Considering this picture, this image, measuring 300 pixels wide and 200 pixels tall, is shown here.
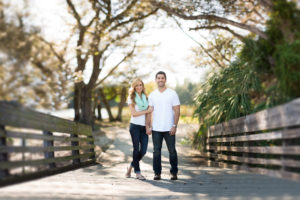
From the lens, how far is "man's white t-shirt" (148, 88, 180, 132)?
21.2 ft

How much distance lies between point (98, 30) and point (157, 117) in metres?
9.45

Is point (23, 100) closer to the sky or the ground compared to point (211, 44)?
closer to the ground

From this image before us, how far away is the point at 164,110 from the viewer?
647cm

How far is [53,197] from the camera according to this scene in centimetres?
429

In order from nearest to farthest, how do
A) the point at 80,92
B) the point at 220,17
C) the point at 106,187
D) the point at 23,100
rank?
the point at 23,100 < the point at 106,187 < the point at 220,17 < the point at 80,92

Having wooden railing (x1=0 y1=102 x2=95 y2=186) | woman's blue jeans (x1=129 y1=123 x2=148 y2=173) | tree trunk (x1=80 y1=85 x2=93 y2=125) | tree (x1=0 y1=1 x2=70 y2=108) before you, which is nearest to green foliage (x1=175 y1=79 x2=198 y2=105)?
woman's blue jeans (x1=129 y1=123 x2=148 y2=173)

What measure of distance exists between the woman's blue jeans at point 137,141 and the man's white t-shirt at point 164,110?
47 centimetres

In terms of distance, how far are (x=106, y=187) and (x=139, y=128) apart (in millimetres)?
1658

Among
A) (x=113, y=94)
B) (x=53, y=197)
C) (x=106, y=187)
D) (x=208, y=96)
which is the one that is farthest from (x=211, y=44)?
(x=113, y=94)

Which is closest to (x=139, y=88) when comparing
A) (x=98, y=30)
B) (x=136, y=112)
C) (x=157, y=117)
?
(x=136, y=112)

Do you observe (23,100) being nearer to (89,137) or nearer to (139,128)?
(139,128)

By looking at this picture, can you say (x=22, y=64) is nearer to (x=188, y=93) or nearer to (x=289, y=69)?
(x=289, y=69)

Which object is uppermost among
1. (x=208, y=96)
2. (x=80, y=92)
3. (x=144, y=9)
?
(x=144, y=9)

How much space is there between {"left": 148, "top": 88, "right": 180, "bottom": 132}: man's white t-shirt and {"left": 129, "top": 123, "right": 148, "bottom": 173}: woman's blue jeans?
1.53 feet
